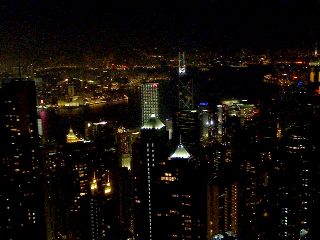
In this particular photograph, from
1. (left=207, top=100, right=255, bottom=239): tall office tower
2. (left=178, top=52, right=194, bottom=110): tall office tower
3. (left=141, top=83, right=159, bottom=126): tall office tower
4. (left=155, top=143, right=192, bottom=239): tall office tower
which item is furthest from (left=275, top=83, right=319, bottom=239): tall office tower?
(left=141, top=83, right=159, bottom=126): tall office tower

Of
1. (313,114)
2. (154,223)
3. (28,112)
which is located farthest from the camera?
(313,114)

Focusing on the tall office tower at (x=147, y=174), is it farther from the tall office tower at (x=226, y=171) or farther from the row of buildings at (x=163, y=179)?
the tall office tower at (x=226, y=171)

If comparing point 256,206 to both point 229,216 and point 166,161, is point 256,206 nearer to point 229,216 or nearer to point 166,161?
point 229,216

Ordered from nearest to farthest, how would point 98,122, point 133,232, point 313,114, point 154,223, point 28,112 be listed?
point 28,112 → point 154,223 → point 133,232 → point 313,114 → point 98,122

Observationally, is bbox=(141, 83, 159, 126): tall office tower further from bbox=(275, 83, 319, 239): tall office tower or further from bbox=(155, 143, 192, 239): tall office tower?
bbox=(155, 143, 192, 239): tall office tower

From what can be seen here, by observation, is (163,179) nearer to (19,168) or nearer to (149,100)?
(19,168)

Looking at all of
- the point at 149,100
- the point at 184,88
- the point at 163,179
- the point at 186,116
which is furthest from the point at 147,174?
the point at 149,100

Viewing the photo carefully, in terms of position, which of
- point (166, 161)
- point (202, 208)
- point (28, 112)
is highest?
point (28, 112)

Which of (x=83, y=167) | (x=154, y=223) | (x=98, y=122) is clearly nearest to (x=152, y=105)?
(x=98, y=122)
